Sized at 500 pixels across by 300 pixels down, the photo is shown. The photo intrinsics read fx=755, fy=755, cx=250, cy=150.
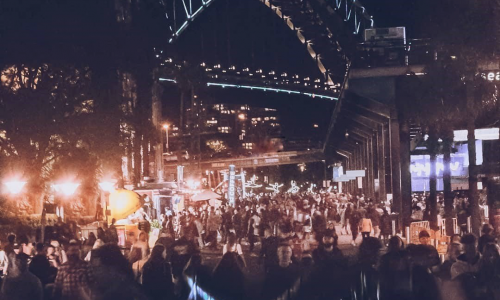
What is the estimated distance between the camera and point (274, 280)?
15.2 metres

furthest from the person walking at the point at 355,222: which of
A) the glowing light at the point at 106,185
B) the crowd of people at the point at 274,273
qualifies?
the crowd of people at the point at 274,273

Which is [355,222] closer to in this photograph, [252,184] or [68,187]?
[68,187]

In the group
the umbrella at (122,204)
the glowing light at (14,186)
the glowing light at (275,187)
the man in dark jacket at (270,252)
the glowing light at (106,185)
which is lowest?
the man in dark jacket at (270,252)

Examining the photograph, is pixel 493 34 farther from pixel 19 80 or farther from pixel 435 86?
pixel 19 80

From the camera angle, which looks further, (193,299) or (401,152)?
Result: (401,152)

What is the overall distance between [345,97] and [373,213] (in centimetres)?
1427

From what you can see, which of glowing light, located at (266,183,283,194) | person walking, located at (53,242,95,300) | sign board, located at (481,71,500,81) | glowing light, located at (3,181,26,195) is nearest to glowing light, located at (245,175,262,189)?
glowing light, located at (266,183,283,194)

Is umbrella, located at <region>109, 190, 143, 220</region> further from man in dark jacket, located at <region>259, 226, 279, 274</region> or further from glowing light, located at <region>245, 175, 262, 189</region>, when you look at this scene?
glowing light, located at <region>245, 175, 262, 189</region>

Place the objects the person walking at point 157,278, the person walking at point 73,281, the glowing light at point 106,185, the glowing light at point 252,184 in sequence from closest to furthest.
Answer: the person walking at point 73,281, the person walking at point 157,278, the glowing light at point 106,185, the glowing light at point 252,184

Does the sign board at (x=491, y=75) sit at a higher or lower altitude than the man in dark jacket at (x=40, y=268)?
higher

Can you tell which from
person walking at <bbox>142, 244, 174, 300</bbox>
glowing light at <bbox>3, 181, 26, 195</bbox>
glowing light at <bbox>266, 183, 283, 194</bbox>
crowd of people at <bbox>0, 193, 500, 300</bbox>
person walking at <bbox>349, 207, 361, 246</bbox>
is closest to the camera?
crowd of people at <bbox>0, 193, 500, 300</bbox>

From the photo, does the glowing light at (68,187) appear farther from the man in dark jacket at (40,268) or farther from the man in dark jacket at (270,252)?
the man in dark jacket at (40,268)

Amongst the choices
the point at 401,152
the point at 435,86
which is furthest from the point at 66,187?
the point at 401,152

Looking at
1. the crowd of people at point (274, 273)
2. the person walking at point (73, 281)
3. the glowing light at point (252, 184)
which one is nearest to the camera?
the crowd of people at point (274, 273)
